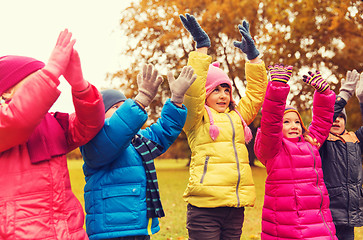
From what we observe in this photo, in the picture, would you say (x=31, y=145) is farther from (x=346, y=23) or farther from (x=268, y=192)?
(x=346, y=23)

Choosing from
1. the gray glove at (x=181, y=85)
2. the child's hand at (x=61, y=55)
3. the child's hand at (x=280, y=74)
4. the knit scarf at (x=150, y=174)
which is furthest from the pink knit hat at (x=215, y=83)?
the child's hand at (x=61, y=55)

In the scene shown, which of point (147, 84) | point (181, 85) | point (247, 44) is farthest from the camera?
point (247, 44)

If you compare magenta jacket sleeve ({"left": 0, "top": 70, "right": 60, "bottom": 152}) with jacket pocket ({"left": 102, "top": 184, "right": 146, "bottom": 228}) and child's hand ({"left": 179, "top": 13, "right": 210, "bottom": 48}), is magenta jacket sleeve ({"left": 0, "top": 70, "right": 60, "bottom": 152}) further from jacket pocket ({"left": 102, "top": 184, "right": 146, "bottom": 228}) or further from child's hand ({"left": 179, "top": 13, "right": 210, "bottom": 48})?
child's hand ({"left": 179, "top": 13, "right": 210, "bottom": 48})

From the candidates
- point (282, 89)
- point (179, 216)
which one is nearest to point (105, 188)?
point (282, 89)

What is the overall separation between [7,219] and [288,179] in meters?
2.42

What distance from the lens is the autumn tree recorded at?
13094mm

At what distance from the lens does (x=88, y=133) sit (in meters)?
2.39

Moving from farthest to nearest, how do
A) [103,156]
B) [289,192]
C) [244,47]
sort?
[244,47]
[289,192]
[103,156]

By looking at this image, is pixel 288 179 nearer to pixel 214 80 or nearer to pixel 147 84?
pixel 214 80

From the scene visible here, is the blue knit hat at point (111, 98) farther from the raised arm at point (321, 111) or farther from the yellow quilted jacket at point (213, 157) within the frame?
the raised arm at point (321, 111)

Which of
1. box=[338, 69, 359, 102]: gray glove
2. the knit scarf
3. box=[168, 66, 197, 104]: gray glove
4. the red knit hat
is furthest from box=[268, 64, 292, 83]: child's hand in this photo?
box=[338, 69, 359, 102]: gray glove

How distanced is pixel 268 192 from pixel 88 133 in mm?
1978

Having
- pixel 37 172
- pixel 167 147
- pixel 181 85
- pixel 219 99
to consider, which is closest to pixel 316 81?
pixel 219 99

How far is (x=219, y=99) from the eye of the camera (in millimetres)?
3676
